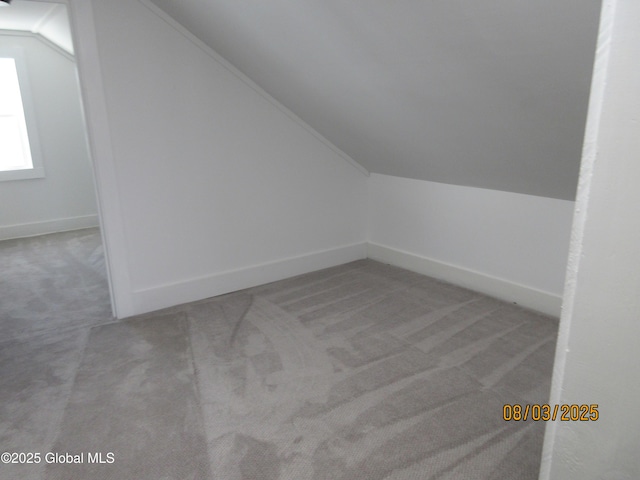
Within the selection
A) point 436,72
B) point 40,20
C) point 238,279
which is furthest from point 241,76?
point 40,20

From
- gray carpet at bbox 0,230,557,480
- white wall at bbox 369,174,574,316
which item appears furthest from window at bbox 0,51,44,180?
white wall at bbox 369,174,574,316

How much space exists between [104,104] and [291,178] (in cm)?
131

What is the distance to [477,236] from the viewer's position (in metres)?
2.94

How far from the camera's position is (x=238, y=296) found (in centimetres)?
299

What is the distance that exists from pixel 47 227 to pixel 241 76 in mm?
3108

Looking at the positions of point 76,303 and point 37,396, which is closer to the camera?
point 37,396

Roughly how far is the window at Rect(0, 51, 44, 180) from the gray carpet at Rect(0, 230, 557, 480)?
187 centimetres

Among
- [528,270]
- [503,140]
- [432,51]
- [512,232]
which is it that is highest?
[432,51]

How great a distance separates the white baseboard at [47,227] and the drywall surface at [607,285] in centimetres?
470

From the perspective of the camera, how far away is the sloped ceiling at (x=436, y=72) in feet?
4.50

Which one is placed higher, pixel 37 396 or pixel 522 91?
pixel 522 91

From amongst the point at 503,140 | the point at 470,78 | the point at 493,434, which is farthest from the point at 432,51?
A: the point at 493,434

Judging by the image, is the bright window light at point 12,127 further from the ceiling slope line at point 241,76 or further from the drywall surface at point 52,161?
the ceiling slope line at point 241,76

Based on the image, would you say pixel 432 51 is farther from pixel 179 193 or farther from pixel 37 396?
pixel 37 396
